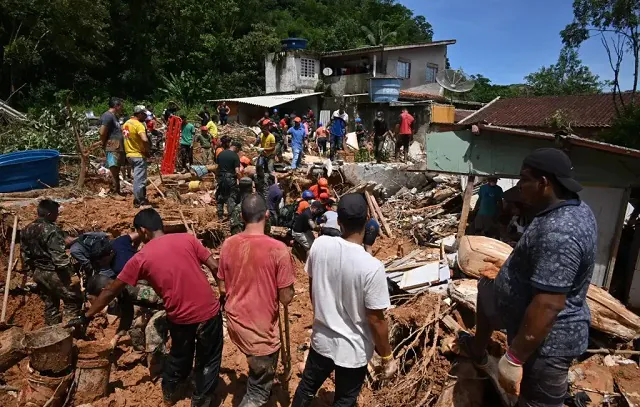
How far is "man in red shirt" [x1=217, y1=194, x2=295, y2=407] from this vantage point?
304 cm

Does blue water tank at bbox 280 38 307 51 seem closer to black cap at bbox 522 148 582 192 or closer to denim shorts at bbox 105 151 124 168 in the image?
denim shorts at bbox 105 151 124 168

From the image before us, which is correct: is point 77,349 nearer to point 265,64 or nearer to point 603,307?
point 603,307

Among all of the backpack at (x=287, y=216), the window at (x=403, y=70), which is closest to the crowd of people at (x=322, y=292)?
the backpack at (x=287, y=216)

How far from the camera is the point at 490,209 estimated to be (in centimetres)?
845

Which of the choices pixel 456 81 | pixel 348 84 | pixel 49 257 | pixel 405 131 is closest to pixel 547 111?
pixel 456 81

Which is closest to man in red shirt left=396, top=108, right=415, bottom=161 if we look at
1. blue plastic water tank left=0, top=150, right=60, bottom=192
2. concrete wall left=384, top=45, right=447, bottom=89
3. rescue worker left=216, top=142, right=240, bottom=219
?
rescue worker left=216, top=142, right=240, bottom=219

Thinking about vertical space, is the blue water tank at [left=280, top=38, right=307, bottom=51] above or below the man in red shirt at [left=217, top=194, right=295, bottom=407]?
above

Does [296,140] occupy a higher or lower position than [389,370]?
higher

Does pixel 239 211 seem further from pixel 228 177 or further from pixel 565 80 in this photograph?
pixel 565 80

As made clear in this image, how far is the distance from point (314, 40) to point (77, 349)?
108ft

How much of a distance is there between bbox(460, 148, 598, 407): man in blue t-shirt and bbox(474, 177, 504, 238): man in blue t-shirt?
6.33m

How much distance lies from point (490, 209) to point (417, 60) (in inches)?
756

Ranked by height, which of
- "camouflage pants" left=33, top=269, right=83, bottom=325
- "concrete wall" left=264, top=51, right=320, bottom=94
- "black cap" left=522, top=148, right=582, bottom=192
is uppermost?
"concrete wall" left=264, top=51, right=320, bottom=94

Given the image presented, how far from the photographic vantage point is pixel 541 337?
7.14ft
